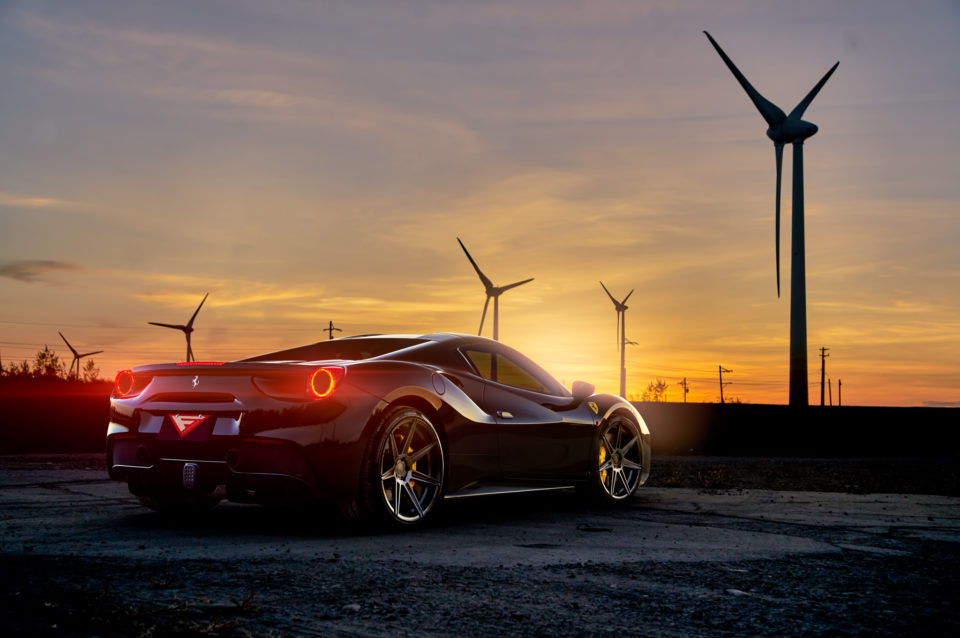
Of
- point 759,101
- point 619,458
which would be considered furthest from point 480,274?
point 619,458

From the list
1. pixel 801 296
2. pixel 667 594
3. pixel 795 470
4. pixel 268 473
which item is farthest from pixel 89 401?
pixel 801 296

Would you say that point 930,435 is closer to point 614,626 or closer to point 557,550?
point 557,550

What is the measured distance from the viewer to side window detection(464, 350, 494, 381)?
6406mm

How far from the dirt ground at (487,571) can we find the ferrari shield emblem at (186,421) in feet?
1.93

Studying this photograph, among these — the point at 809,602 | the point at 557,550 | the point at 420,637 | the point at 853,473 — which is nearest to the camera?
the point at 420,637

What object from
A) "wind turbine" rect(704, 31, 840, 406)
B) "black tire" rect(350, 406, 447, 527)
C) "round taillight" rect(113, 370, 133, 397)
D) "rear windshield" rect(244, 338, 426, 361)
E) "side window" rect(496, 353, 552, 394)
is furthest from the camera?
"wind turbine" rect(704, 31, 840, 406)

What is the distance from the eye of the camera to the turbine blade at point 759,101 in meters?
32.1

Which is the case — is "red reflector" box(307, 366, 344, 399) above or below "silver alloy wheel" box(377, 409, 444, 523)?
above

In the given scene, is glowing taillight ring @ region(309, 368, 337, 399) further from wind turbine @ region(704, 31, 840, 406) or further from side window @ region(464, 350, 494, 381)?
wind turbine @ region(704, 31, 840, 406)

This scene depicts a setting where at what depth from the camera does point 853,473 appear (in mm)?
11922

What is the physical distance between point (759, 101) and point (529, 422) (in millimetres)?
29228

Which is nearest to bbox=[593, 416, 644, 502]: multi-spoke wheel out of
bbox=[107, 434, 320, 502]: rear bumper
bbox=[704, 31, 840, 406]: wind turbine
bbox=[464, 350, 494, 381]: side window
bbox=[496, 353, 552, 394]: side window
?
bbox=[496, 353, 552, 394]: side window

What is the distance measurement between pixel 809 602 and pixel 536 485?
2.99 metres

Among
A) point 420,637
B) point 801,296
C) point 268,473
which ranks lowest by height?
point 420,637
